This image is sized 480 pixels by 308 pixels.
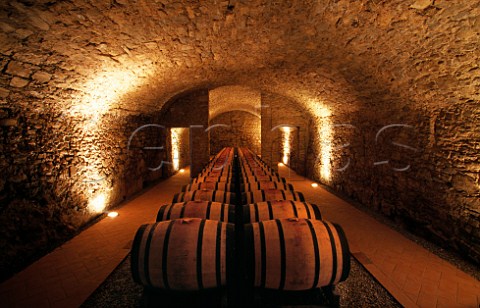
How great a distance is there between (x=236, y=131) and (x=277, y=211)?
13.1 m

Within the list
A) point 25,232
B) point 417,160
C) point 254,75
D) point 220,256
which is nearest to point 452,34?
point 417,160

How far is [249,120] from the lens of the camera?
604 inches

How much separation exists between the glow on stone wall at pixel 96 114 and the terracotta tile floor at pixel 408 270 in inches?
201

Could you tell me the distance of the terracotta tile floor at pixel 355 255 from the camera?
242 cm

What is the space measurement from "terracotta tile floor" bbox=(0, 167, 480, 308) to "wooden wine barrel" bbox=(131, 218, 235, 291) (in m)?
1.36

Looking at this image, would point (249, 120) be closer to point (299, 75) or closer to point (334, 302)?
point (299, 75)

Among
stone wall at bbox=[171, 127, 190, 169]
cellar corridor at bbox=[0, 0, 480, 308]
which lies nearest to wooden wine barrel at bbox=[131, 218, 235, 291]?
A: cellar corridor at bbox=[0, 0, 480, 308]

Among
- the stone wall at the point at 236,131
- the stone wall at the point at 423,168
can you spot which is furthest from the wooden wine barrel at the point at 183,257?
the stone wall at the point at 236,131

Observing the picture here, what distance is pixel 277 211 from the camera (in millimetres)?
2490

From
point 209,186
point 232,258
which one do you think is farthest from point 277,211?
point 209,186

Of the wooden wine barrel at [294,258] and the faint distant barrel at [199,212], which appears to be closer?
the wooden wine barrel at [294,258]

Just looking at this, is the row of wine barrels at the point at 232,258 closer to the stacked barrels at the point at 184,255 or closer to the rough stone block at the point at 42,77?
the stacked barrels at the point at 184,255

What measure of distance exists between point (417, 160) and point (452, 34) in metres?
2.20

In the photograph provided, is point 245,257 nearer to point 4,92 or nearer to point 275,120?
point 4,92
